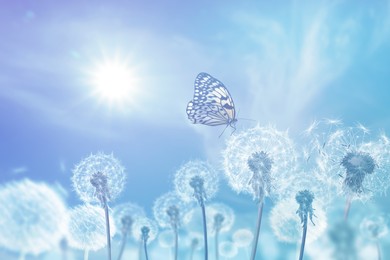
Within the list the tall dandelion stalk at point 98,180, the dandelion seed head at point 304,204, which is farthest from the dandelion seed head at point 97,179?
the dandelion seed head at point 304,204

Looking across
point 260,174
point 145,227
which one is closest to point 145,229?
point 145,227

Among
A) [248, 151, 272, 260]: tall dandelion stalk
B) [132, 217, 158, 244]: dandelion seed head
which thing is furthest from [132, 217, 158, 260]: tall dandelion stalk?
[248, 151, 272, 260]: tall dandelion stalk

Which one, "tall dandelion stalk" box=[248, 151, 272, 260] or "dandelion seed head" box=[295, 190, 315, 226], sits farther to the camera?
"tall dandelion stalk" box=[248, 151, 272, 260]

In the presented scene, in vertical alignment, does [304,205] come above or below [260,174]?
below

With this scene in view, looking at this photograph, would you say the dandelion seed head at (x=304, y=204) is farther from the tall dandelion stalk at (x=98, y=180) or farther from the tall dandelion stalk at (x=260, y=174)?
the tall dandelion stalk at (x=98, y=180)

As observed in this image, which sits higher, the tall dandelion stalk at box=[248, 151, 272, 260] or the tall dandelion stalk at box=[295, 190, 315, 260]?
the tall dandelion stalk at box=[248, 151, 272, 260]

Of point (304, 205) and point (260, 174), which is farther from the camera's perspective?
point (260, 174)

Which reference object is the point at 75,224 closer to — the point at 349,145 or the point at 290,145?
the point at 290,145

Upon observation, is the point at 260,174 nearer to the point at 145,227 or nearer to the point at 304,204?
the point at 304,204

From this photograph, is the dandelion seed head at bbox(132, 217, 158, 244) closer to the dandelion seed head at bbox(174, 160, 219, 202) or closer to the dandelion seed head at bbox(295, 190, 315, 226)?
the dandelion seed head at bbox(174, 160, 219, 202)
